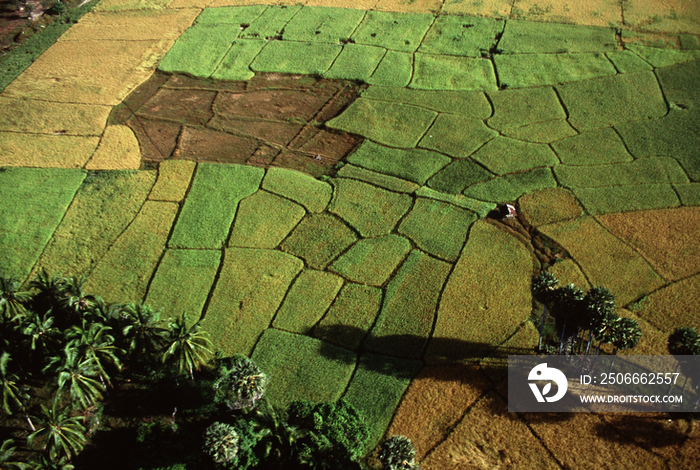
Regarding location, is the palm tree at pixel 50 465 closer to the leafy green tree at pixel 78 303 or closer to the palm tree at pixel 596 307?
the leafy green tree at pixel 78 303

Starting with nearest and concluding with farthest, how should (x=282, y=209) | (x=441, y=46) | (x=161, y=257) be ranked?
(x=161, y=257), (x=282, y=209), (x=441, y=46)

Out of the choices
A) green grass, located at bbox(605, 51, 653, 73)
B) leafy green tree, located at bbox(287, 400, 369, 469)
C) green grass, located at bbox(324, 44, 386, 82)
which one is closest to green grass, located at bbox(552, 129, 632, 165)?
green grass, located at bbox(605, 51, 653, 73)

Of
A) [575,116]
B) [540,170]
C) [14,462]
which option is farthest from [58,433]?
[575,116]

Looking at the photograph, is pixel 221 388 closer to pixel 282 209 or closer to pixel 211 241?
pixel 211 241

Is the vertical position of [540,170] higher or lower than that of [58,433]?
lower

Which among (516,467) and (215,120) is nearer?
(516,467)

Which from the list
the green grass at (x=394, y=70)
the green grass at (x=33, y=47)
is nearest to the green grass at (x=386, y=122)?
the green grass at (x=394, y=70)

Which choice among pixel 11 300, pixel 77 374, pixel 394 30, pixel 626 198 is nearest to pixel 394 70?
pixel 394 30
